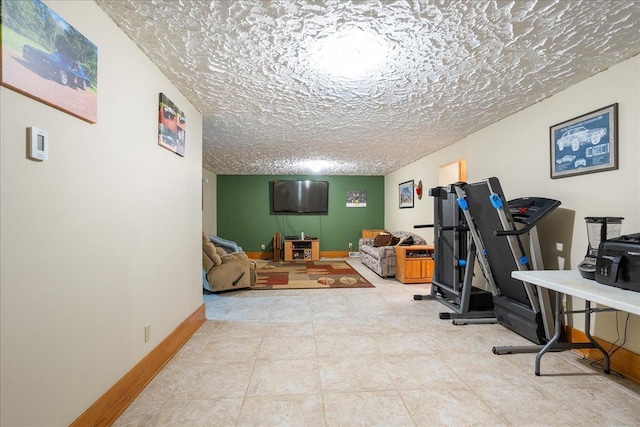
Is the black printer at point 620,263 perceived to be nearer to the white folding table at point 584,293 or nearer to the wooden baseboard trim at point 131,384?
the white folding table at point 584,293

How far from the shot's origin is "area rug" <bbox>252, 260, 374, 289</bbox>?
5168 millimetres

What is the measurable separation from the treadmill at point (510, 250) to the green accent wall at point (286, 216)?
576 centimetres

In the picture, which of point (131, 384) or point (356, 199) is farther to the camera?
point (356, 199)

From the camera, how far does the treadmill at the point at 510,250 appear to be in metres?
2.62

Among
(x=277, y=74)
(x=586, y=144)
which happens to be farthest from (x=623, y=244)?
(x=277, y=74)

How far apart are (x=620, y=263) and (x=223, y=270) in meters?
4.44

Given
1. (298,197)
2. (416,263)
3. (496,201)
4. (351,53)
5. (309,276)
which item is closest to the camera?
(351,53)

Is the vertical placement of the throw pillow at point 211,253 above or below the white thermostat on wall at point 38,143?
below

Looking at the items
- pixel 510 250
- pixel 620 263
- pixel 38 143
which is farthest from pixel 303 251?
pixel 38 143

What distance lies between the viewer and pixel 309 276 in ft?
19.6

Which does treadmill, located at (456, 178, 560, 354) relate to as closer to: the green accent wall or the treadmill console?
the treadmill console

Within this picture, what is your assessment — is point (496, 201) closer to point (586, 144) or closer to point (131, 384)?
point (586, 144)

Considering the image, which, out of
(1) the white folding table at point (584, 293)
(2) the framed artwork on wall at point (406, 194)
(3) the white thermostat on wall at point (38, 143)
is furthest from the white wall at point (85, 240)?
(2) the framed artwork on wall at point (406, 194)

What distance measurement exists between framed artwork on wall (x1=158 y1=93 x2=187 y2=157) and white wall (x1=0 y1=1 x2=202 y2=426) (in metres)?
0.08
